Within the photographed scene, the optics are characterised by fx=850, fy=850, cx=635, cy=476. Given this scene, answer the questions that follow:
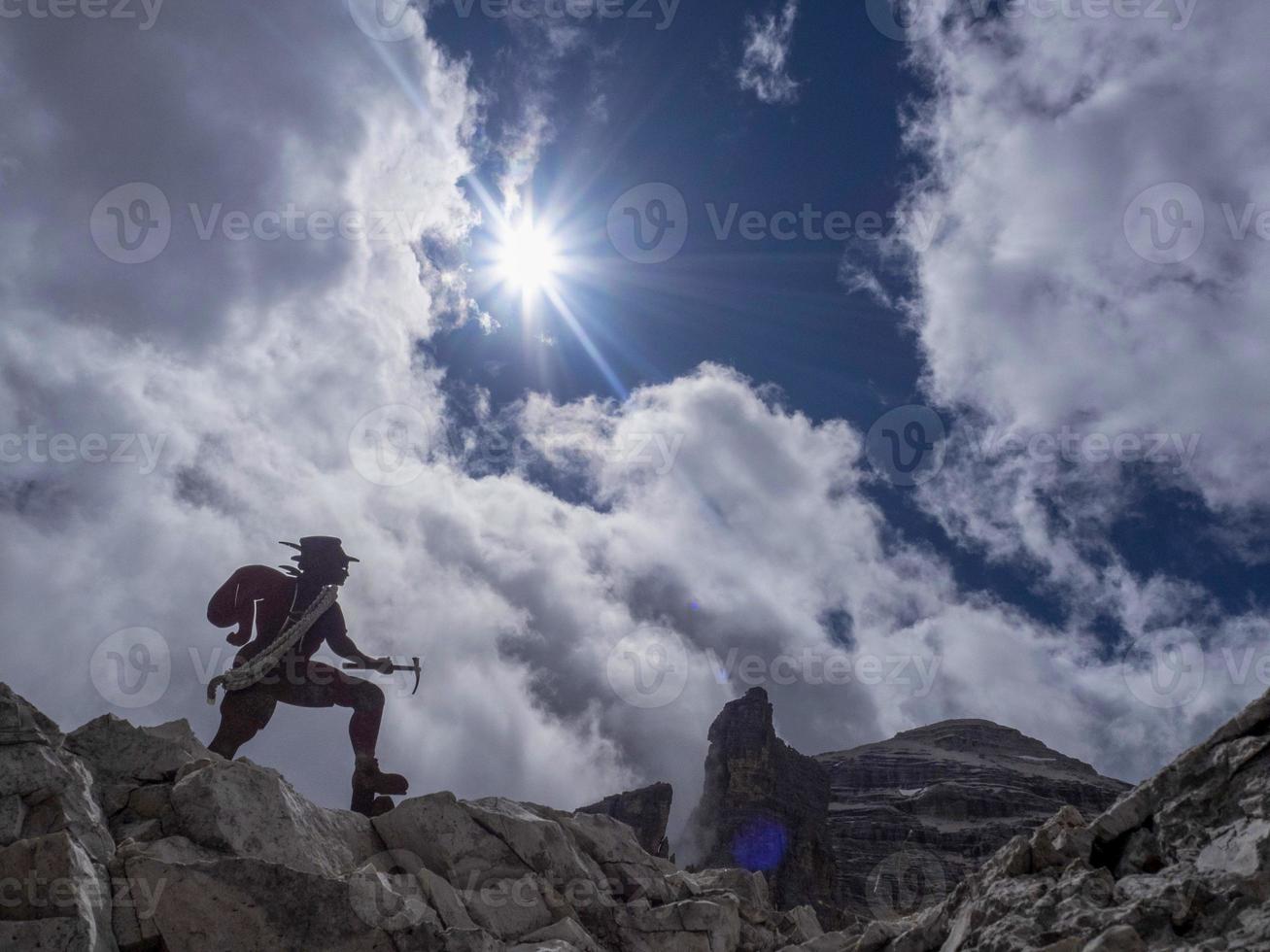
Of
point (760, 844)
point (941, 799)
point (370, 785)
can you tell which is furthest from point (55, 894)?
point (941, 799)

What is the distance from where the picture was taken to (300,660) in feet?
49.6

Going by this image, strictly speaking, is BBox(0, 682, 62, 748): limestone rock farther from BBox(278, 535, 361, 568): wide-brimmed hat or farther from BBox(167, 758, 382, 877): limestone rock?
BBox(278, 535, 361, 568): wide-brimmed hat

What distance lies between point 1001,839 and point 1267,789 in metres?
95.7

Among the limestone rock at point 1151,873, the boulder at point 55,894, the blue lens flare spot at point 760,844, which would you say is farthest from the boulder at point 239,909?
the blue lens flare spot at point 760,844

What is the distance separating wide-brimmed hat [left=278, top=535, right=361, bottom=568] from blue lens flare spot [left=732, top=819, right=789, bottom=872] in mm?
68952

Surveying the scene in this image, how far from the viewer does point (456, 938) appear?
30.7 ft

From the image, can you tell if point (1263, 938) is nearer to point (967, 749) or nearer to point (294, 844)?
point (294, 844)

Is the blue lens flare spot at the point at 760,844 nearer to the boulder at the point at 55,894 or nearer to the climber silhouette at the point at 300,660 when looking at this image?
the climber silhouette at the point at 300,660

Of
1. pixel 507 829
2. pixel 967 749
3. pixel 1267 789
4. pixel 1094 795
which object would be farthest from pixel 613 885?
pixel 967 749

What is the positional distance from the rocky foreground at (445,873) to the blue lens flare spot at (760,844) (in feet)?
226

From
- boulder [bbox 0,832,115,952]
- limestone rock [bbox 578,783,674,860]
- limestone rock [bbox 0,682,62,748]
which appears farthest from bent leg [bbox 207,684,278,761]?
limestone rock [bbox 578,783,674,860]

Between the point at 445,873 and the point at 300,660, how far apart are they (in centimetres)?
534

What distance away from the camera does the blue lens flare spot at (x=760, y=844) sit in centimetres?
7619

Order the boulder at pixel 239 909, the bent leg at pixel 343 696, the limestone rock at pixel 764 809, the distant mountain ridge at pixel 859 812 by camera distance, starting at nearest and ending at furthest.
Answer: the boulder at pixel 239 909, the bent leg at pixel 343 696, the limestone rock at pixel 764 809, the distant mountain ridge at pixel 859 812
